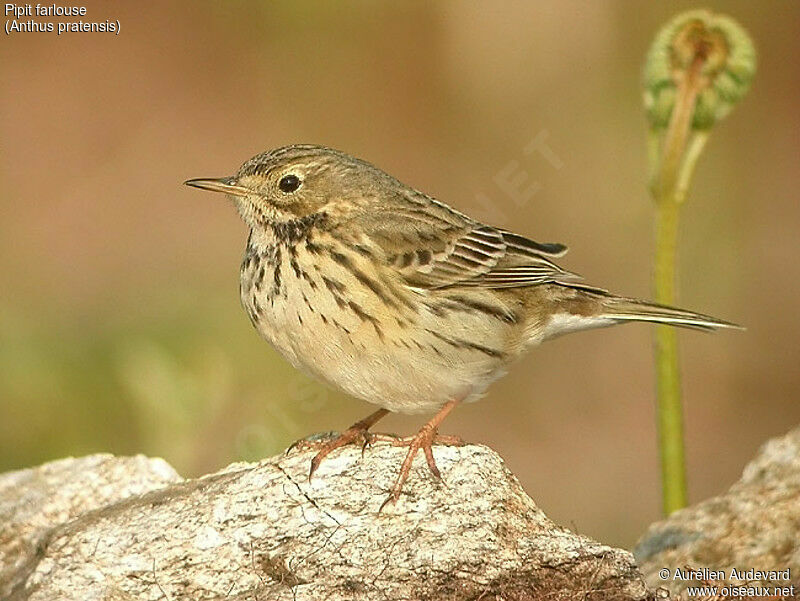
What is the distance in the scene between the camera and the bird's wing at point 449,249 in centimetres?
746

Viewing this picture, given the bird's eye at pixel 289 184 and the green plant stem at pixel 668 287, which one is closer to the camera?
the bird's eye at pixel 289 184

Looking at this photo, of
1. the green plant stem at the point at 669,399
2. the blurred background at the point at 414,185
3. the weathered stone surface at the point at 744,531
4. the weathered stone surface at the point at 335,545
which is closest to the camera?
the weathered stone surface at the point at 335,545

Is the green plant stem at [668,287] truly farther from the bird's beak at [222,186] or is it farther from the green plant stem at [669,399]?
the bird's beak at [222,186]

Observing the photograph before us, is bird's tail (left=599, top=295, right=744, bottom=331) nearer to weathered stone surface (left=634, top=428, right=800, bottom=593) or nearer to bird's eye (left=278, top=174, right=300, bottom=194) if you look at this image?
weathered stone surface (left=634, top=428, right=800, bottom=593)

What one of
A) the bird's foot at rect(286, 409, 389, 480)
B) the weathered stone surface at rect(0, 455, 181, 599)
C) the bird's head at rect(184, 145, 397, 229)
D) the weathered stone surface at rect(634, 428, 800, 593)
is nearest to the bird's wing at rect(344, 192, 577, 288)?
the bird's head at rect(184, 145, 397, 229)

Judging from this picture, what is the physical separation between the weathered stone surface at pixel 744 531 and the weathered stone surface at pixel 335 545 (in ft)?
3.46

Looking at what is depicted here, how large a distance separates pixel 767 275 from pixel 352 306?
745 cm

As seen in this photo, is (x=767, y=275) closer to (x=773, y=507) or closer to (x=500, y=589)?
(x=773, y=507)

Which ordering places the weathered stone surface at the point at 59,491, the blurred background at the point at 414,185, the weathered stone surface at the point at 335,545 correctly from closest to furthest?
the weathered stone surface at the point at 335,545
the weathered stone surface at the point at 59,491
the blurred background at the point at 414,185

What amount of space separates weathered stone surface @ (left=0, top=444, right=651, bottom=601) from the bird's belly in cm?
52

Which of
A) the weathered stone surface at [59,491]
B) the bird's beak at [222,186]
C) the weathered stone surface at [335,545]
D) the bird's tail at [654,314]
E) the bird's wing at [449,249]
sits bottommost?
the weathered stone surface at [335,545]

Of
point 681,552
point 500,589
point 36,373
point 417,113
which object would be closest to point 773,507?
point 681,552

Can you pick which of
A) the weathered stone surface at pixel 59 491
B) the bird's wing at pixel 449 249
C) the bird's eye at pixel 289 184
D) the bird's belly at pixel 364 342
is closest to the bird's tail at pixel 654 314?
the bird's wing at pixel 449 249

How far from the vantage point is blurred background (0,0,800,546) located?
11.3 m
